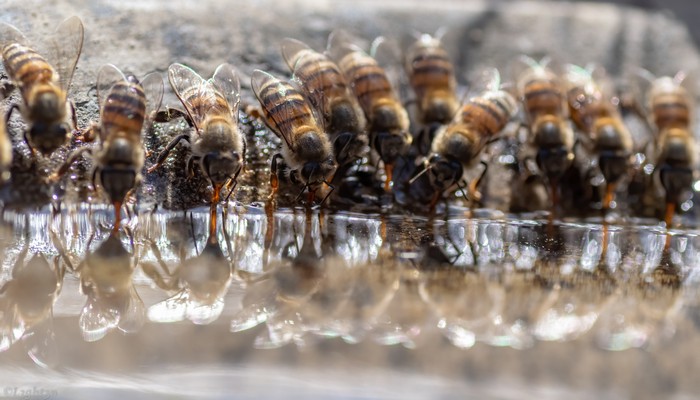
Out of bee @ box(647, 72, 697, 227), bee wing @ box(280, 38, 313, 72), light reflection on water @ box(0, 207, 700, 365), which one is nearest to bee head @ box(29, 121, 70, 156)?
light reflection on water @ box(0, 207, 700, 365)

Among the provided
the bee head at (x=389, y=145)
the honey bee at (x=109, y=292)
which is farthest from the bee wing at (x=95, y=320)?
the bee head at (x=389, y=145)

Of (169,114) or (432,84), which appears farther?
(432,84)

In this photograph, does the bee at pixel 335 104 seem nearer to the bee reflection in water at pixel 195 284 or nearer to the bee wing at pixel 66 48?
the bee reflection in water at pixel 195 284

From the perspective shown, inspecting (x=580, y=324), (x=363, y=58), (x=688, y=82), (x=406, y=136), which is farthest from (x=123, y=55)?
(x=688, y=82)

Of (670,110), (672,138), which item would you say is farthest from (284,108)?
(670,110)

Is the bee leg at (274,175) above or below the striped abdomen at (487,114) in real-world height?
below

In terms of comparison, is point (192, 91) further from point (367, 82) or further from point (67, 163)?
point (367, 82)
